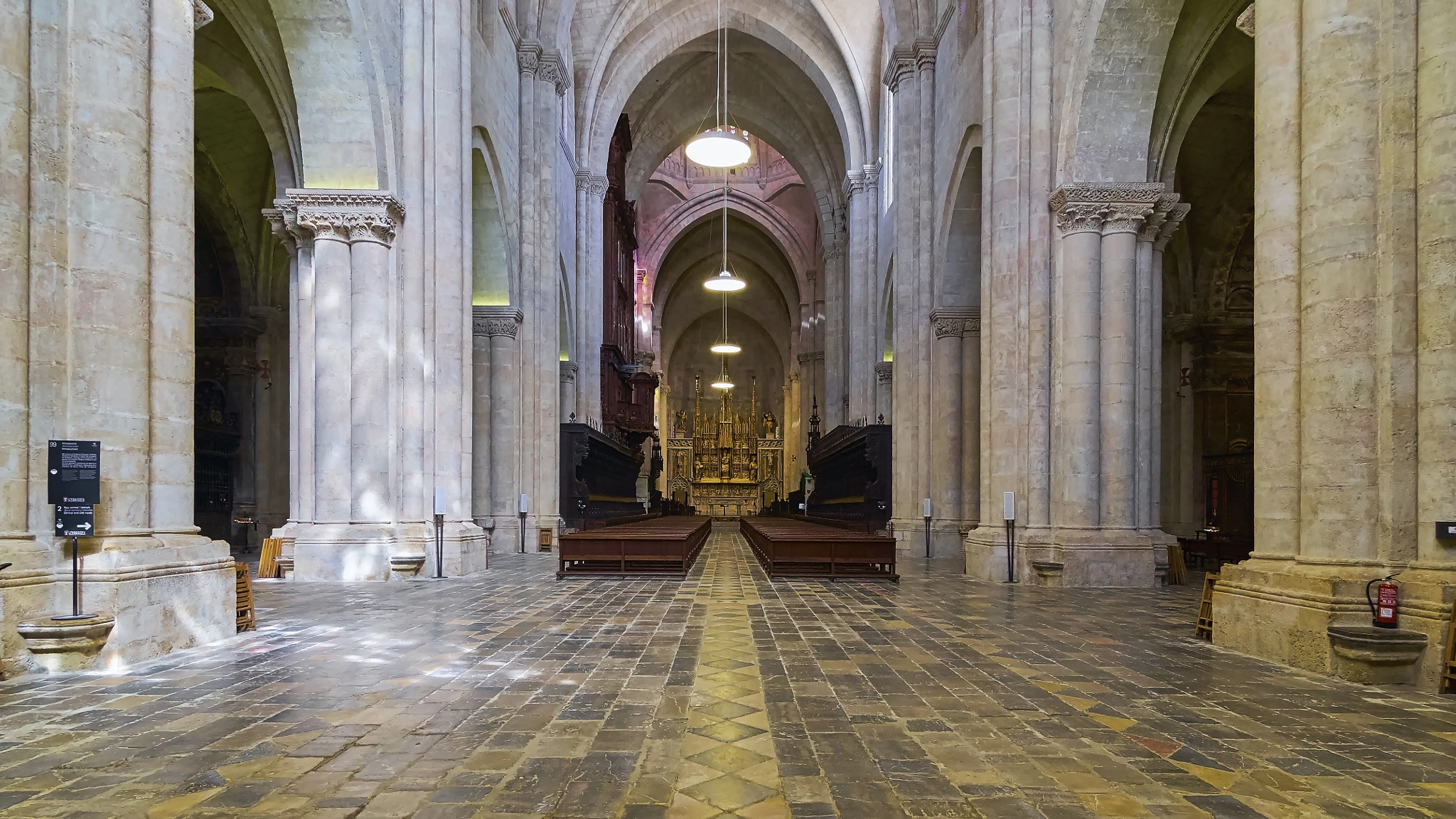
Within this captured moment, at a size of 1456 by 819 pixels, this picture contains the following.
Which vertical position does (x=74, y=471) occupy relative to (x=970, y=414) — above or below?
below

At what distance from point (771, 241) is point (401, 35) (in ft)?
121

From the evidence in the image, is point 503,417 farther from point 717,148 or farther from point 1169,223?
point 1169,223

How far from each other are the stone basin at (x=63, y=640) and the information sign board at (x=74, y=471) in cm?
85

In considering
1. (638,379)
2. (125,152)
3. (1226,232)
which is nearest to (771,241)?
(638,379)

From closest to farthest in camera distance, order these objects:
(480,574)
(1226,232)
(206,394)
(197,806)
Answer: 1. (197,806)
2. (480,574)
3. (1226,232)
4. (206,394)

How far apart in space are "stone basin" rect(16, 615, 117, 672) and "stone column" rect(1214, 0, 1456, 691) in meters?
8.72

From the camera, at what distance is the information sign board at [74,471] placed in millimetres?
6188

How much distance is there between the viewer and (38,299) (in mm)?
6352

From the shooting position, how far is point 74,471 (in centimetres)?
626

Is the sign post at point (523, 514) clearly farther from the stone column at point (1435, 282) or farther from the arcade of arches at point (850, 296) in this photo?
the stone column at point (1435, 282)

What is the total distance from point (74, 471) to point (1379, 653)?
916 centimetres

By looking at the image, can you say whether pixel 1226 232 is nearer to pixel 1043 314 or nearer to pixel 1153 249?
pixel 1153 249

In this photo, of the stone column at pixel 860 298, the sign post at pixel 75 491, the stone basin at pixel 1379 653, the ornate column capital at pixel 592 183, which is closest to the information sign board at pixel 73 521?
the sign post at pixel 75 491

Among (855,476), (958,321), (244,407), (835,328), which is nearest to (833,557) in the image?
(958,321)
